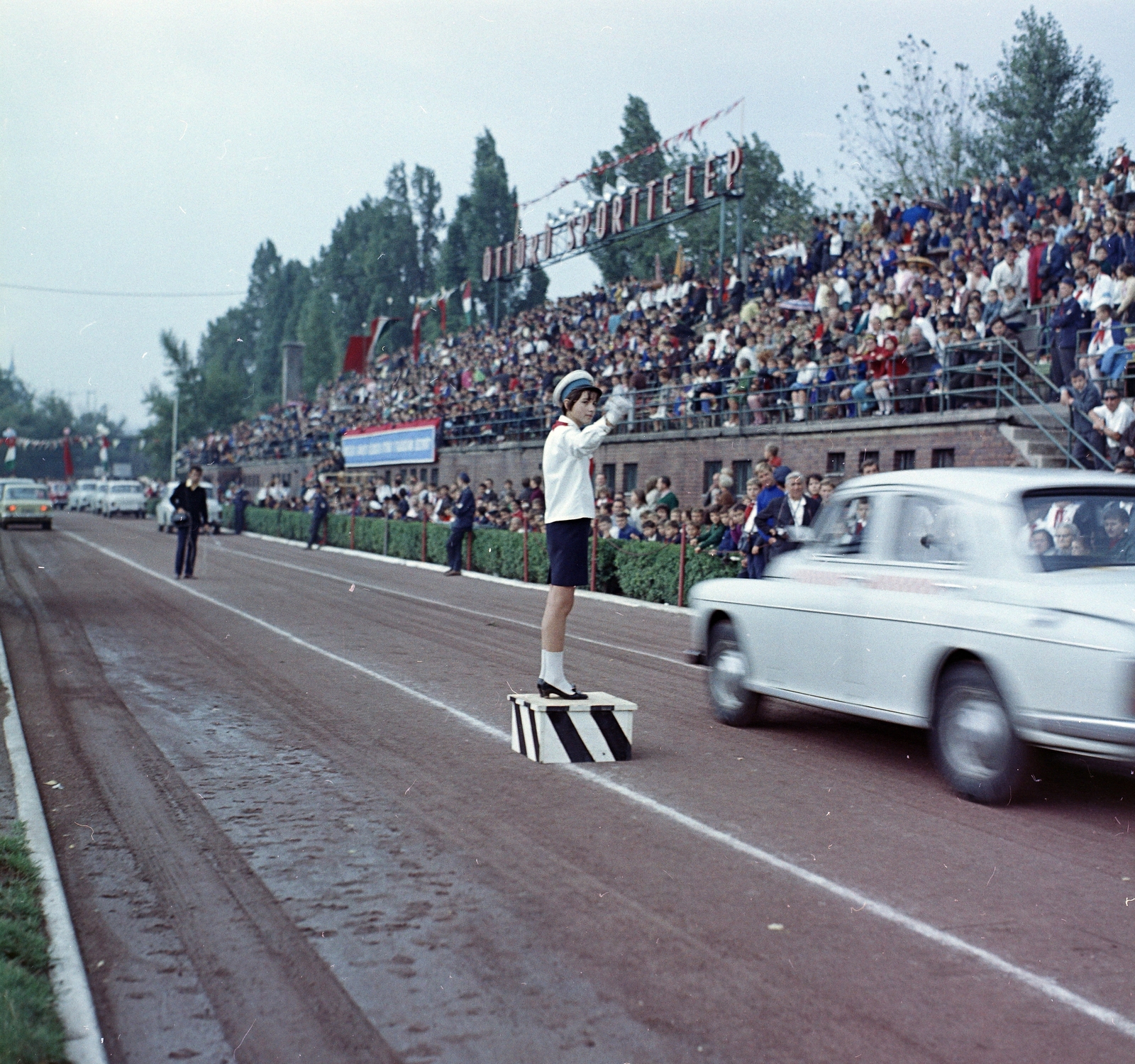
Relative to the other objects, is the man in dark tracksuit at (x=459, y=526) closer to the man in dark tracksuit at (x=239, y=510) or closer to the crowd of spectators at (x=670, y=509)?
the crowd of spectators at (x=670, y=509)

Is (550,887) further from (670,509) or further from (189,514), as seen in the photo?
(189,514)

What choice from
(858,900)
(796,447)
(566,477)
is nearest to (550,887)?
(858,900)

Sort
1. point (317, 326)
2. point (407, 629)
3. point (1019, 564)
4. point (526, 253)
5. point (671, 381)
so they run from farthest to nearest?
point (317, 326), point (526, 253), point (671, 381), point (407, 629), point (1019, 564)

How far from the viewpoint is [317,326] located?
10131 cm

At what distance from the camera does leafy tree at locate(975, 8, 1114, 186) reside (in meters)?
51.0

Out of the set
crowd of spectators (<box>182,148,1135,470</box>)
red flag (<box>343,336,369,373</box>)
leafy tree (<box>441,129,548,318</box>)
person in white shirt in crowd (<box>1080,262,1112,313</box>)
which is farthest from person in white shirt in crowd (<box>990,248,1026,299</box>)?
leafy tree (<box>441,129,548,318</box>)

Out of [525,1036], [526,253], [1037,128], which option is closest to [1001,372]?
[525,1036]

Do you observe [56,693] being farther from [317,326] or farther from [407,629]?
[317,326]

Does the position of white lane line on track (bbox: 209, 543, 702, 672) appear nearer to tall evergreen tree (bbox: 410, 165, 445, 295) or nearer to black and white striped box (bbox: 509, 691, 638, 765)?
black and white striped box (bbox: 509, 691, 638, 765)

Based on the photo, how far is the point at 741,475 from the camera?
2738cm

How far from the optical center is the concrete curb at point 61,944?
3.86 metres

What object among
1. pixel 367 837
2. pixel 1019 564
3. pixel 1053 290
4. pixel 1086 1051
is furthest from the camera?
pixel 1053 290

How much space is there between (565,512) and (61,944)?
13.7ft

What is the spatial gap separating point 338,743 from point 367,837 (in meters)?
2.30
